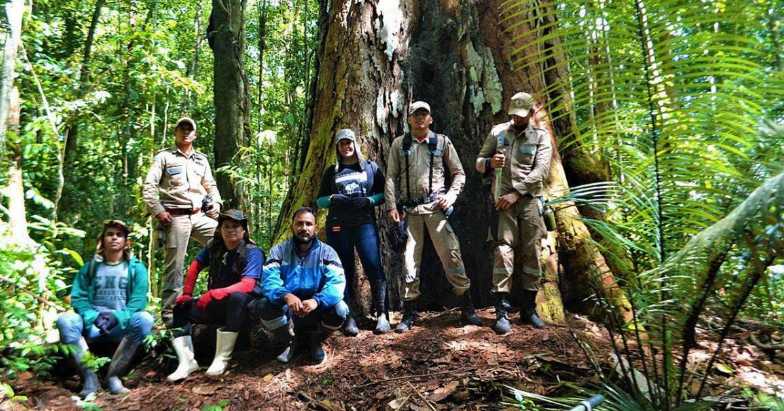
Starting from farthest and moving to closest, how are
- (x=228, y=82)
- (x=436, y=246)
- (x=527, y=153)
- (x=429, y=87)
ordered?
(x=228, y=82) < (x=429, y=87) < (x=436, y=246) < (x=527, y=153)

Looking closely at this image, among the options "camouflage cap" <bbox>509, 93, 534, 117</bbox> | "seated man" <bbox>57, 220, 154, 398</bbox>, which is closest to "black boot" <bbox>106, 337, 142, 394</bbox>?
"seated man" <bbox>57, 220, 154, 398</bbox>

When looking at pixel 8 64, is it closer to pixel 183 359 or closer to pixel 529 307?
pixel 183 359

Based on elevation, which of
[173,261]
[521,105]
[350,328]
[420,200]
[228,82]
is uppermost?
[228,82]

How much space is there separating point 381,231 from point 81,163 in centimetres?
815

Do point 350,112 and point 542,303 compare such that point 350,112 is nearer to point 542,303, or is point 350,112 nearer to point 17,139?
point 542,303

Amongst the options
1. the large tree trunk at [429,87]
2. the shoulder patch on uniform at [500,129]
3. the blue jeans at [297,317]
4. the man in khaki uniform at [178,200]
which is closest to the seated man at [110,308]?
the man in khaki uniform at [178,200]

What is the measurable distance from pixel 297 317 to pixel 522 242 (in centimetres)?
217

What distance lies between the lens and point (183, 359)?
14.3 ft

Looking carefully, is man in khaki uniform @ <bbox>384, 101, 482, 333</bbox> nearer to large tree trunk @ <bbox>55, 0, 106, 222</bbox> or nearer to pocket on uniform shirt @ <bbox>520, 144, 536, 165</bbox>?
pocket on uniform shirt @ <bbox>520, 144, 536, 165</bbox>

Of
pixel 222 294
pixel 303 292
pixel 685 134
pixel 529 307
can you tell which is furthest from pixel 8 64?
pixel 685 134

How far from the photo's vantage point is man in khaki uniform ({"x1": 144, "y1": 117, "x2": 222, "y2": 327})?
5.09 meters

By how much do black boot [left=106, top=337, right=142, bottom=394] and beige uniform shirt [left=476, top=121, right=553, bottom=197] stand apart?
356cm

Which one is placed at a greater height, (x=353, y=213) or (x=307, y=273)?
(x=353, y=213)

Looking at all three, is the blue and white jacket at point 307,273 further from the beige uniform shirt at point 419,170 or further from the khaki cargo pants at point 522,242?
the khaki cargo pants at point 522,242
